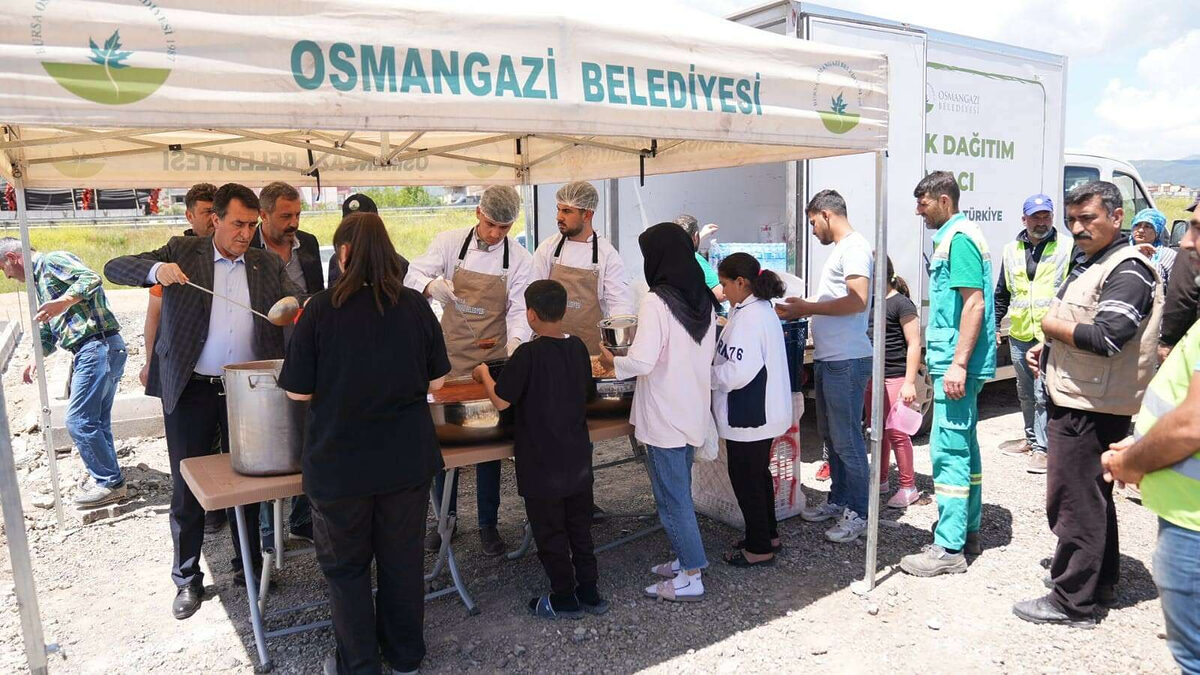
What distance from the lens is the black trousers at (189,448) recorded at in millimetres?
3348

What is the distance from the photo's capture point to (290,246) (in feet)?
13.6

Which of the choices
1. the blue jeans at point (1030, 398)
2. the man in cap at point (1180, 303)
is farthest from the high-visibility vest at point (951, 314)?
the blue jeans at point (1030, 398)

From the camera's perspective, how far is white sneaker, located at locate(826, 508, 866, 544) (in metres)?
4.09

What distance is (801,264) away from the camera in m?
5.04

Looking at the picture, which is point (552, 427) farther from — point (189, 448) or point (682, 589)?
point (189, 448)

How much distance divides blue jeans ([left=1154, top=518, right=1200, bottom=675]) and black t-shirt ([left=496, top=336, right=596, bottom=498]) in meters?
1.90

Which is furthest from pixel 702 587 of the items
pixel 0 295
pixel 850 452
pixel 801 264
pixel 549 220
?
pixel 0 295

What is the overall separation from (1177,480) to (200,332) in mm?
3357

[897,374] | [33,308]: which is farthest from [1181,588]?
[33,308]

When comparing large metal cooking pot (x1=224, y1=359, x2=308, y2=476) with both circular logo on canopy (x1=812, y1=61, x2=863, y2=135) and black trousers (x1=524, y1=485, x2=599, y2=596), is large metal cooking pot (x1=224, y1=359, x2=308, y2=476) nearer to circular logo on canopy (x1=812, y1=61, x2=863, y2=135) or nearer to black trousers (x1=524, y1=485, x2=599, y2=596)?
black trousers (x1=524, y1=485, x2=599, y2=596)

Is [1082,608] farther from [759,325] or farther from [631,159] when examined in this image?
[631,159]

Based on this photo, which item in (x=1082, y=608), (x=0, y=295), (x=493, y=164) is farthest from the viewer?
(x=0, y=295)

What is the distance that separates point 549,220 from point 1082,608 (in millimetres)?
5090

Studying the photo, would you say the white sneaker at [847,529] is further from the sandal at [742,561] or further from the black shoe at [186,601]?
the black shoe at [186,601]
